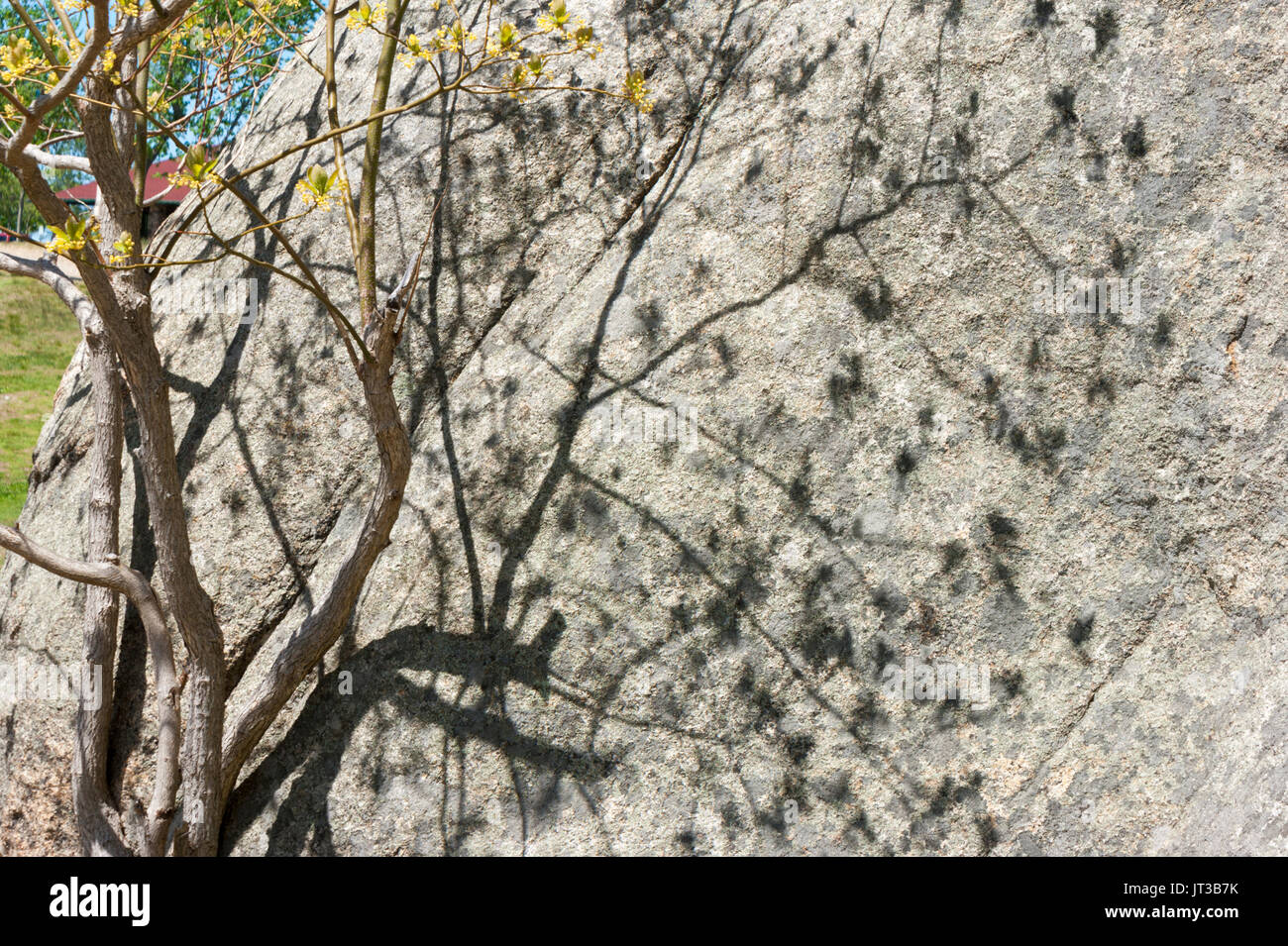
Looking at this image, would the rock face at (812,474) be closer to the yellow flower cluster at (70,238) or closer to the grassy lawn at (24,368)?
the yellow flower cluster at (70,238)

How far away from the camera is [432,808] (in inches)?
198

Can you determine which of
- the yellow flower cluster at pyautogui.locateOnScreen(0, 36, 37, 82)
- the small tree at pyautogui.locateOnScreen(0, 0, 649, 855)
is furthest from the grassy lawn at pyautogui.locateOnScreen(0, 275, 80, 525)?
the yellow flower cluster at pyautogui.locateOnScreen(0, 36, 37, 82)

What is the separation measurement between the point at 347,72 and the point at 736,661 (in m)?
4.72

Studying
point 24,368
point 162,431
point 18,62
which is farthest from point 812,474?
point 24,368

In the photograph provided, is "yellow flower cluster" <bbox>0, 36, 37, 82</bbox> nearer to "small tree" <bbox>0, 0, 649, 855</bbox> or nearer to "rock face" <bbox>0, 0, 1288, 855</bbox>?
"small tree" <bbox>0, 0, 649, 855</bbox>

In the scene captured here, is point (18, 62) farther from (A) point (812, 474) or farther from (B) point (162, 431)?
(A) point (812, 474)

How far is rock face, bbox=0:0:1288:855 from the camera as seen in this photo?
467 centimetres

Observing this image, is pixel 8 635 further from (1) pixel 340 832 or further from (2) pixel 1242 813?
(2) pixel 1242 813

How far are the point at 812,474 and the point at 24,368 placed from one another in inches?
654

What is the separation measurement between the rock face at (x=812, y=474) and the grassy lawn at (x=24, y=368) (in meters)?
8.69

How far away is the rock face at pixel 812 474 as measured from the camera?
4672 mm

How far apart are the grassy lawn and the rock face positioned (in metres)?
8.69

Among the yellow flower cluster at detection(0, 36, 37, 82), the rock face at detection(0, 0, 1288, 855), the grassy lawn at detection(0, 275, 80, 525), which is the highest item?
the grassy lawn at detection(0, 275, 80, 525)

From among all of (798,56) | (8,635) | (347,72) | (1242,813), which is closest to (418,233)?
(347,72)
